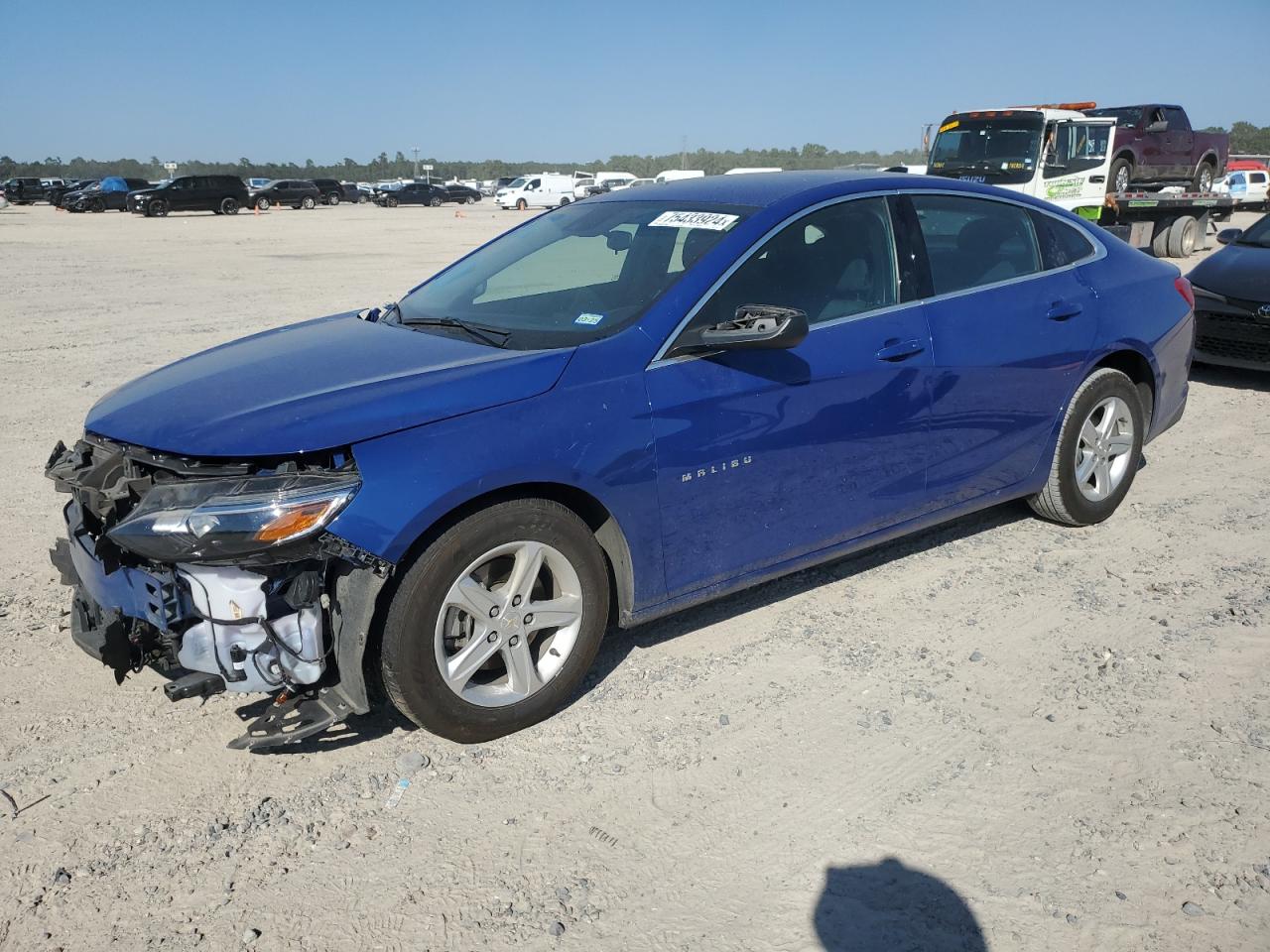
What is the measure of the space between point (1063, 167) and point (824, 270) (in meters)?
16.6

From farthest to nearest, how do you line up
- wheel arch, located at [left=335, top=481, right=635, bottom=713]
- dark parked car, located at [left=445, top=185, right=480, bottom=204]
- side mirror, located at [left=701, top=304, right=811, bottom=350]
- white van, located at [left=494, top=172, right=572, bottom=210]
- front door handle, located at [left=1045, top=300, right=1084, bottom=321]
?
dark parked car, located at [left=445, top=185, right=480, bottom=204] → white van, located at [left=494, top=172, right=572, bottom=210] → front door handle, located at [left=1045, top=300, right=1084, bottom=321] → side mirror, located at [left=701, top=304, right=811, bottom=350] → wheel arch, located at [left=335, top=481, right=635, bottom=713]

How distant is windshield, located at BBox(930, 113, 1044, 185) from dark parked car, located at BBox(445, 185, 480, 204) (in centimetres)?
4538

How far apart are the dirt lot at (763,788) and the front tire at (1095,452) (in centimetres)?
24

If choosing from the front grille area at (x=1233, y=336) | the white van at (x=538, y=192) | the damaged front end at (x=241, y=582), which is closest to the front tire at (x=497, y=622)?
the damaged front end at (x=241, y=582)

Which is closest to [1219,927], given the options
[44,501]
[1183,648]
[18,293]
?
[1183,648]

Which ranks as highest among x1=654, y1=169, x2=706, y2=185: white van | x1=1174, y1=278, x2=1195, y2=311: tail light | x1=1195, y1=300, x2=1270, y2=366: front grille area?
x1=654, y1=169, x2=706, y2=185: white van

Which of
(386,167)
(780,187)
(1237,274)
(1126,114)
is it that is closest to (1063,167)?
(1126,114)

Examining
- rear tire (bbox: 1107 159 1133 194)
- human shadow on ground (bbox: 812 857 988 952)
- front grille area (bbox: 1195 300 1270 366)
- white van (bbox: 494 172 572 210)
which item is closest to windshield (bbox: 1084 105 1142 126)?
rear tire (bbox: 1107 159 1133 194)

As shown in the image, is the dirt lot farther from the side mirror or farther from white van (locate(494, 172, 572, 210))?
white van (locate(494, 172, 572, 210))

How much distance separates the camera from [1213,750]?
339 cm

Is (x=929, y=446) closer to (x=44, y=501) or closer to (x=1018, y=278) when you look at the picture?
(x=1018, y=278)

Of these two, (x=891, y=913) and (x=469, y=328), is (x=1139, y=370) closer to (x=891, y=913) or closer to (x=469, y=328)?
(x=469, y=328)

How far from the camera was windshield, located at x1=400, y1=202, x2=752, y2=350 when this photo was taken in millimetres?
3824

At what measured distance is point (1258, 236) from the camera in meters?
9.59
